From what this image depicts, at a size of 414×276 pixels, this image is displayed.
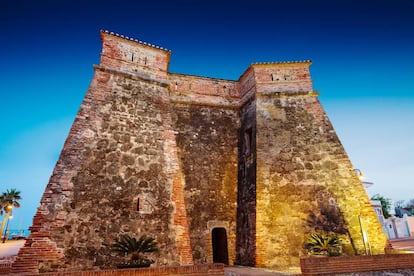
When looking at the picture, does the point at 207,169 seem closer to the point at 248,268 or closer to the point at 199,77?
the point at 248,268

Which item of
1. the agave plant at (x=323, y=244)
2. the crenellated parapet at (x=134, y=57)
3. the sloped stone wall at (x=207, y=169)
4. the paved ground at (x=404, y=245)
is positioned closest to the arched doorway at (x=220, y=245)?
the sloped stone wall at (x=207, y=169)

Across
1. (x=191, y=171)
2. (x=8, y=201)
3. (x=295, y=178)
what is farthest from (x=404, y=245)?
(x=8, y=201)

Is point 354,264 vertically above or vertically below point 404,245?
above

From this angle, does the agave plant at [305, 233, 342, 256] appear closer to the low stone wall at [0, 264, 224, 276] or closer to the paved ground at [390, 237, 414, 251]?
the low stone wall at [0, 264, 224, 276]

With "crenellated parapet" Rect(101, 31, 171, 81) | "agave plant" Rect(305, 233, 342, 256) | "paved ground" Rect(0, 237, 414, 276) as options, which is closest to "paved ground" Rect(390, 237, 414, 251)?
"paved ground" Rect(0, 237, 414, 276)

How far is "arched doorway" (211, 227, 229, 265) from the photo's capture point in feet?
34.6

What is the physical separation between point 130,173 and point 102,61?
16.0ft

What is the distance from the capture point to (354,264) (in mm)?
6758

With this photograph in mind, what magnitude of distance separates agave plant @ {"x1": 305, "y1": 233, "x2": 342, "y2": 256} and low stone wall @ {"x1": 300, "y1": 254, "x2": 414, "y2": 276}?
1.40m

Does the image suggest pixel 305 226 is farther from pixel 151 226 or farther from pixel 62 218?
pixel 62 218

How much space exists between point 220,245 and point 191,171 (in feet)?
11.5

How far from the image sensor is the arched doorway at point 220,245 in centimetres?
1055

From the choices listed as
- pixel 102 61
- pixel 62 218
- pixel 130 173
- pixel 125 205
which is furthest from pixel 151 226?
pixel 102 61

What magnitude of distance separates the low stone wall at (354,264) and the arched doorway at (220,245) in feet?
15.0
